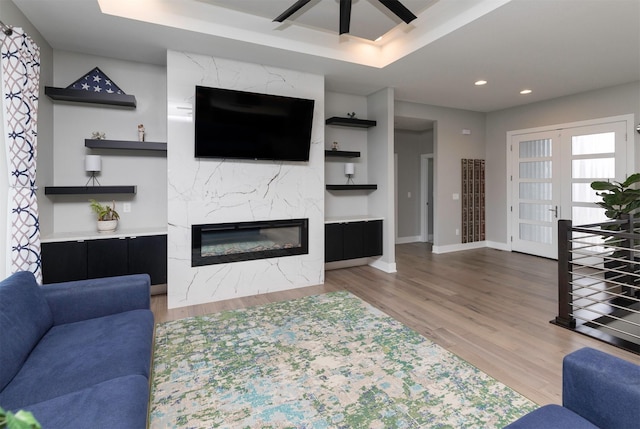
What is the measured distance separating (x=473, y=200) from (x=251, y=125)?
16.5ft

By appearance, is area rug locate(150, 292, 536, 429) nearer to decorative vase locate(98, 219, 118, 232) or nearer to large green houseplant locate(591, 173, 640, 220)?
decorative vase locate(98, 219, 118, 232)

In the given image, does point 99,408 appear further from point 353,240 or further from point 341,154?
point 341,154

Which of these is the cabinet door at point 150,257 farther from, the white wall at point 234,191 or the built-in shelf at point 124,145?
the built-in shelf at point 124,145

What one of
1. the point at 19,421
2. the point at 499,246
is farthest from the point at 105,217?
the point at 499,246

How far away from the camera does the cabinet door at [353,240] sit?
492 centimetres

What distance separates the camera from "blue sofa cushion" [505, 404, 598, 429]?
125 centimetres

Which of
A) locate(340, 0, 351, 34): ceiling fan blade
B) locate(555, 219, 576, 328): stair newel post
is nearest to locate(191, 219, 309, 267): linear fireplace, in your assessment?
locate(340, 0, 351, 34): ceiling fan blade

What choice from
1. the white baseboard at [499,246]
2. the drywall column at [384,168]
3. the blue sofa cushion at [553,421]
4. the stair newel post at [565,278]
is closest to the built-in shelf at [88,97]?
the drywall column at [384,168]

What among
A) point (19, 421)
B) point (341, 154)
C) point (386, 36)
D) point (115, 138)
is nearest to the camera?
point (19, 421)

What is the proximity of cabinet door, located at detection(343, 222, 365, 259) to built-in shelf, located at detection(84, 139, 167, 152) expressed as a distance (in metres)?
2.67

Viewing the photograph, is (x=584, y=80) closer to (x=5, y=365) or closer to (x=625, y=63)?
(x=625, y=63)

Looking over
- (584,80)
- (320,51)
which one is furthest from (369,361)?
(584,80)

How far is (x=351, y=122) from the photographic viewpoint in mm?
5090

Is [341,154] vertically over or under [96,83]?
under
